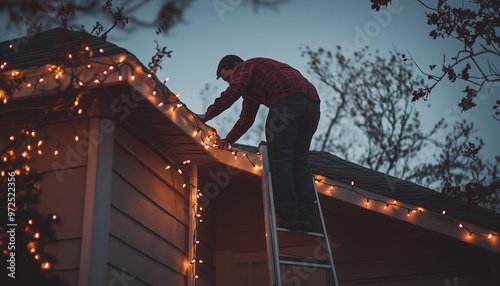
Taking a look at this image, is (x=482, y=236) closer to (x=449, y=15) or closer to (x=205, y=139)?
(x=449, y=15)

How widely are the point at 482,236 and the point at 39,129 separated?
11.9 ft

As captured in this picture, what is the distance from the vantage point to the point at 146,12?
2.15 metres

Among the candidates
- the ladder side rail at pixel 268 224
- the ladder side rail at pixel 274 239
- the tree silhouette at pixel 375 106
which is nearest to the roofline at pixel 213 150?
the ladder side rail at pixel 268 224

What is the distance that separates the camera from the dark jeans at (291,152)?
3.62 metres

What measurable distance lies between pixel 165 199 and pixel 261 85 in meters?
1.24

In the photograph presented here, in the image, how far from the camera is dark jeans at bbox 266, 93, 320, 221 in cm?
362

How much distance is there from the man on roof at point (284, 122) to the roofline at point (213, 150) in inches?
8.8

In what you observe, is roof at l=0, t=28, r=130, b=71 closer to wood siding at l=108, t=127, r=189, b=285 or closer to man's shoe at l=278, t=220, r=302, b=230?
wood siding at l=108, t=127, r=189, b=285

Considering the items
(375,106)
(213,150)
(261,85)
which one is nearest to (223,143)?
(213,150)

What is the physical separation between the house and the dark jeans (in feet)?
2.26

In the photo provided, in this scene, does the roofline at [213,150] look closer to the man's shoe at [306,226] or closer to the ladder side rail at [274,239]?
the ladder side rail at [274,239]

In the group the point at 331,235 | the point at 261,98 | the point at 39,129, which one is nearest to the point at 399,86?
the point at 331,235

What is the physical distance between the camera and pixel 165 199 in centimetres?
421

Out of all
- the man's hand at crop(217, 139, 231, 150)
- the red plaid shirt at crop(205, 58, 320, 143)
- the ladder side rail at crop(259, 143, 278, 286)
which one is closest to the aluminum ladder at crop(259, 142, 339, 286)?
the ladder side rail at crop(259, 143, 278, 286)
